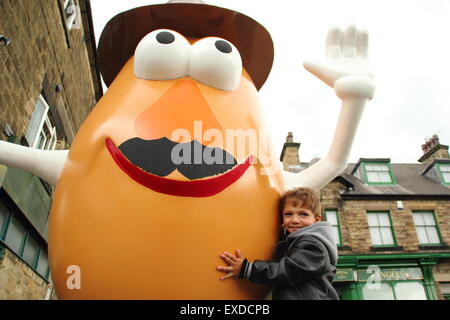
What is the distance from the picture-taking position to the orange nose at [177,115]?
192 cm

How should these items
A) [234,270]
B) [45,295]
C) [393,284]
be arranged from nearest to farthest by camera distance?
[234,270]
[45,295]
[393,284]

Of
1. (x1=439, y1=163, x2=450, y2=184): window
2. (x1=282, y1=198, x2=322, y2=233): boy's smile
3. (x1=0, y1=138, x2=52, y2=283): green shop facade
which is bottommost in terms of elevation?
(x1=282, y1=198, x2=322, y2=233): boy's smile

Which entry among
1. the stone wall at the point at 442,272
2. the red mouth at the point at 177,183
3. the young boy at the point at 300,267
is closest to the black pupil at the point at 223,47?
the red mouth at the point at 177,183

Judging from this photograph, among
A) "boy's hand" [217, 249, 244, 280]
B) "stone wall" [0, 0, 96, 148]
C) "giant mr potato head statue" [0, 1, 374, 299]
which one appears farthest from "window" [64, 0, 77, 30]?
"boy's hand" [217, 249, 244, 280]

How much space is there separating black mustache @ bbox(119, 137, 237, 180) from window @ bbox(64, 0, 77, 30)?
4.81 metres

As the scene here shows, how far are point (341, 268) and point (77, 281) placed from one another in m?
10.3

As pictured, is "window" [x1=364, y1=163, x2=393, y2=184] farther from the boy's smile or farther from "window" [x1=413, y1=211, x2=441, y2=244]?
the boy's smile

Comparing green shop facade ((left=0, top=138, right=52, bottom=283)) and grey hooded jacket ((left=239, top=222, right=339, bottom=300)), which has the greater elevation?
green shop facade ((left=0, top=138, right=52, bottom=283))

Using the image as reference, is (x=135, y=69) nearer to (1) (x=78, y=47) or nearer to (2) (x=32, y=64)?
(2) (x=32, y=64)

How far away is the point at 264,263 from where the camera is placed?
5.52 feet

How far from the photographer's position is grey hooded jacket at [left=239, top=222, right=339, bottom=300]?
160 centimetres

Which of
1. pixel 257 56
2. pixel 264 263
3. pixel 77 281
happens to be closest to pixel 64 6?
pixel 257 56

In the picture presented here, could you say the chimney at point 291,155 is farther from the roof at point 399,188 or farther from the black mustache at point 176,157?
the black mustache at point 176,157
